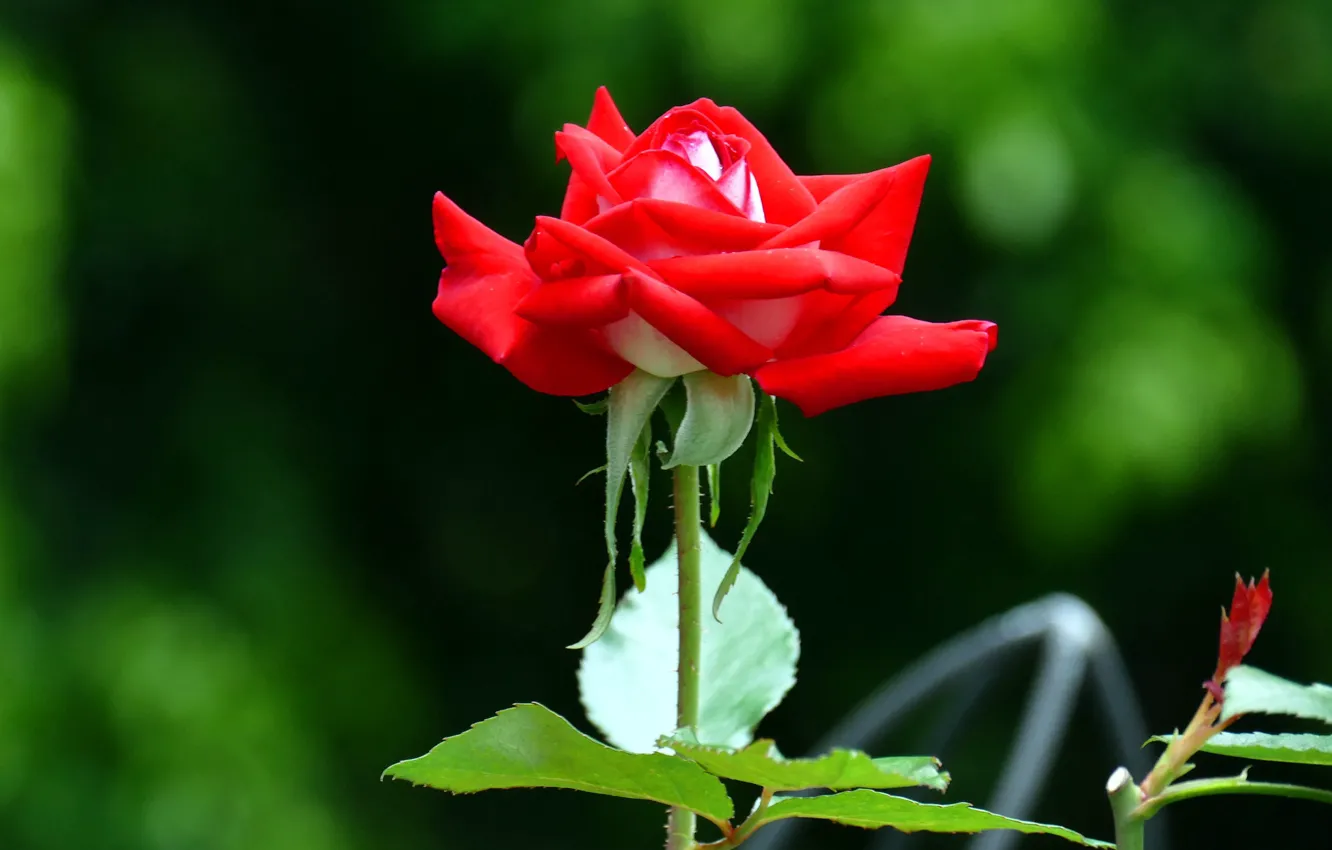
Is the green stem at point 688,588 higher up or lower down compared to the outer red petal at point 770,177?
lower down

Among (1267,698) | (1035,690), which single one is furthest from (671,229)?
(1035,690)

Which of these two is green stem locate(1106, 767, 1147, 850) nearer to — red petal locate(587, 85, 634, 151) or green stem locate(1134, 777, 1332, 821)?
green stem locate(1134, 777, 1332, 821)

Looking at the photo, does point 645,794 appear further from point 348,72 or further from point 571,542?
point 348,72

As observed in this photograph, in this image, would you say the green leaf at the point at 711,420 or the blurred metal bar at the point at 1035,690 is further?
the blurred metal bar at the point at 1035,690

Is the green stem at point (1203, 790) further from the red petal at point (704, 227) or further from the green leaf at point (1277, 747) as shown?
the red petal at point (704, 227)

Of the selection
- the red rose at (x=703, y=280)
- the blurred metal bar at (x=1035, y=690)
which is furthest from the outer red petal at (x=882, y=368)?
the blurred metal bar at (x=1035, y=690)

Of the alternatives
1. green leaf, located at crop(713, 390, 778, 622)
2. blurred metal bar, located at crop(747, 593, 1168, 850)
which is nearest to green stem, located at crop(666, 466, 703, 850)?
green leaf, located at crop(713, 390, 778, 622)
